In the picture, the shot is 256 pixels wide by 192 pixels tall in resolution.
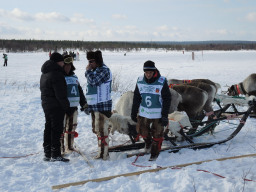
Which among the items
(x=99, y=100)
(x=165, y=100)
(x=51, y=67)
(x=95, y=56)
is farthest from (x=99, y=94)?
(x=165, y=100)

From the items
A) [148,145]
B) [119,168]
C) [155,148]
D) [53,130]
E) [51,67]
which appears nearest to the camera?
[119,168]

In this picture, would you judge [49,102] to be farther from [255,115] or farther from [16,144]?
[255,115]

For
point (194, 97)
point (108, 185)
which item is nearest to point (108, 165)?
point (108, 185)

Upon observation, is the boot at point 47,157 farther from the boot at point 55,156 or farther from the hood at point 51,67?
the hood at point 51,67

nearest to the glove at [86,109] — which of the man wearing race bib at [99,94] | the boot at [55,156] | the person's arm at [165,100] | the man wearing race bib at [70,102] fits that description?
the man wearing race bib at [70,102]

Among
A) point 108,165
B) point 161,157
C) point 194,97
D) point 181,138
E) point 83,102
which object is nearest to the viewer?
point 108,165

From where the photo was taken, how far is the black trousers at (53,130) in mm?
4066

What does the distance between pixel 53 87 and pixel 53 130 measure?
65 cm

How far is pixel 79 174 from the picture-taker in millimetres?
3689

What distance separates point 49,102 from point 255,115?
495 centimetres

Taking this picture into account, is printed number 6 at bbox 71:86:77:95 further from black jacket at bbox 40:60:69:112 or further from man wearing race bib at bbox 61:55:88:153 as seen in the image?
black jacket at bbox 40:60:69:112

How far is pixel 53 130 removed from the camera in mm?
4109

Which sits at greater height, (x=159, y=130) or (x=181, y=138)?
(x=159, y=130)

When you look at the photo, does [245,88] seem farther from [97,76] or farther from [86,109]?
[97,76]
